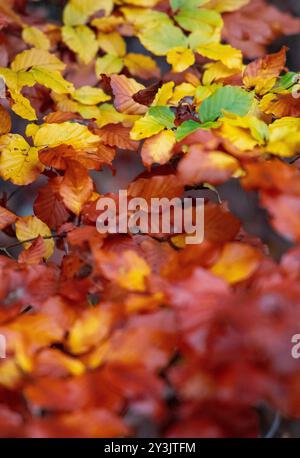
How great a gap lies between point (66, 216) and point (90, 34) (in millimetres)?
519

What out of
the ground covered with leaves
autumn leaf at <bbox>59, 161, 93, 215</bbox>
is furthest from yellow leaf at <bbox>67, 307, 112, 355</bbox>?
autumn leaf at <bbox>59, 161, 93, 215</bbox>

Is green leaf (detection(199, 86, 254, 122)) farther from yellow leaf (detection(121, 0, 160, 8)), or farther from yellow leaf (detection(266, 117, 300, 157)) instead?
yellow leaf (detection(121, 0, 160, 8))

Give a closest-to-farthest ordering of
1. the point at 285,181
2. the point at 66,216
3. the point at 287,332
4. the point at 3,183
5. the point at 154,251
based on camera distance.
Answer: the point at 287,332, the point at 285,181, the point at 154,251, the point at 66,216, the point at 3,183

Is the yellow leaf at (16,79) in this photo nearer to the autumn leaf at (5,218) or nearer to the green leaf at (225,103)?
the autumn leaf at (5,218)

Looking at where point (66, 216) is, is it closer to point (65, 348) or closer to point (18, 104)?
point (18, 104)

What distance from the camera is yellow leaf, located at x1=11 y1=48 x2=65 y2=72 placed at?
114 centimetres

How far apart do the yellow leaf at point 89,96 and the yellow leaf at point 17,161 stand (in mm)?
210

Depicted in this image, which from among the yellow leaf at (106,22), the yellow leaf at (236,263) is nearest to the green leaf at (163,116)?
the yellow leaf at (236,263)

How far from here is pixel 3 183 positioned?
5.37 ft

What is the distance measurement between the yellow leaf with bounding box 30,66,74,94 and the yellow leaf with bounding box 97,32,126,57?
245mm

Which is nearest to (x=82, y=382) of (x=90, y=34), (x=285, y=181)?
(x=285, y=181)

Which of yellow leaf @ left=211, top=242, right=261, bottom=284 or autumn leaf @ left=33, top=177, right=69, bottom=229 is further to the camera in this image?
autumn leaf @ left=33, top=177, right=69, bottom=229

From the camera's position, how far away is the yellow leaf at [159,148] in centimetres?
92

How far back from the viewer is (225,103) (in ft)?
3.06
